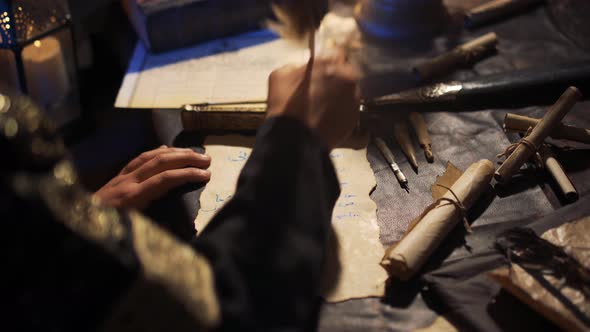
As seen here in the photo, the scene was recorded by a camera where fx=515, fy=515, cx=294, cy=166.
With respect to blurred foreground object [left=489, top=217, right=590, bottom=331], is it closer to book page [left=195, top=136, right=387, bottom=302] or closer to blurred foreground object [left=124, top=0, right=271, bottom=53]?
book page [left=195, top=136, right=387, bottom=302]

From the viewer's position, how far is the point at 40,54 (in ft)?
4.83

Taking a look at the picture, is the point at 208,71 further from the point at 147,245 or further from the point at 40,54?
the point at 147,245

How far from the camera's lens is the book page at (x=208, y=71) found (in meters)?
1.25

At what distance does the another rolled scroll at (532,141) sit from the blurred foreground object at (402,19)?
1.61ft

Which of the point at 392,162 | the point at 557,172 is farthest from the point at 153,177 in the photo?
the point at 557,172

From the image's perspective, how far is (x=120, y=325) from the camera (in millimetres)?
525

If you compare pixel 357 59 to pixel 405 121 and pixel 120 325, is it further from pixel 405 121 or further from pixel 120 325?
pixel 120 325

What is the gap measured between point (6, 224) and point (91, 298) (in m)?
0.11

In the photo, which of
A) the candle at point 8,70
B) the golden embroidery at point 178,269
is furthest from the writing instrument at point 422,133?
the candle at point 8,70

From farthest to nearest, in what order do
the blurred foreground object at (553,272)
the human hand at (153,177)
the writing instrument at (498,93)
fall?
the writing instrument at (498,93) → the human hand at (153,177) → the blurred foreground object at (553,272)

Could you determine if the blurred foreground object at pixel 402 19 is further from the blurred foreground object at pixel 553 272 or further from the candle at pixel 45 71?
the candle at pixel 45 71

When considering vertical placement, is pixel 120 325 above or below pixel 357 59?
above

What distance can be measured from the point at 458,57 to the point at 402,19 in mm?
208

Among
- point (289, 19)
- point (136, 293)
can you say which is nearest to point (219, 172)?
point (289, 19)
